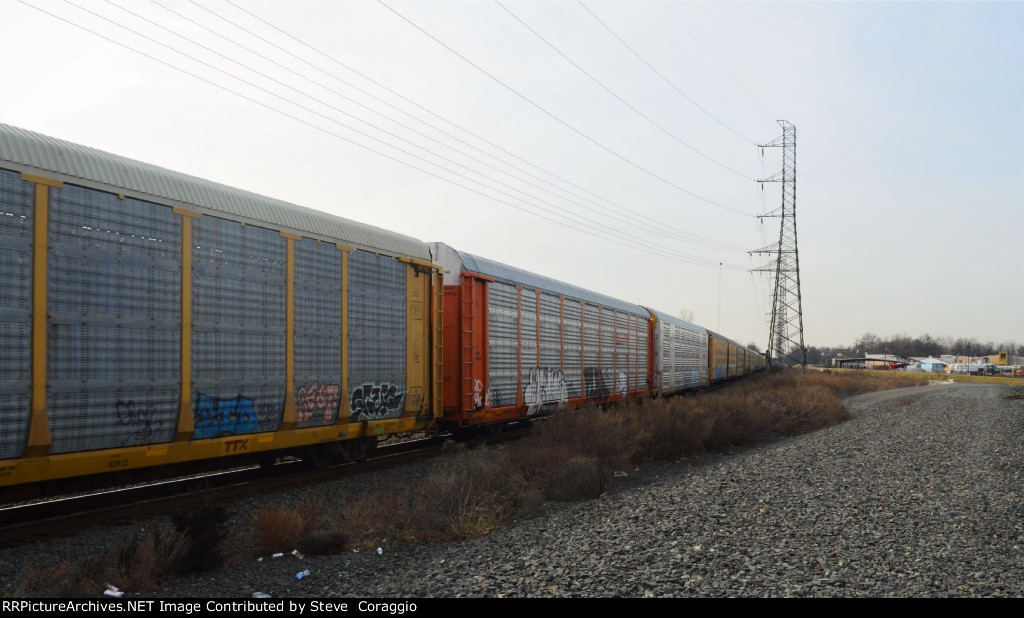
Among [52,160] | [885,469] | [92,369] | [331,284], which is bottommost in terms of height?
[885,469]

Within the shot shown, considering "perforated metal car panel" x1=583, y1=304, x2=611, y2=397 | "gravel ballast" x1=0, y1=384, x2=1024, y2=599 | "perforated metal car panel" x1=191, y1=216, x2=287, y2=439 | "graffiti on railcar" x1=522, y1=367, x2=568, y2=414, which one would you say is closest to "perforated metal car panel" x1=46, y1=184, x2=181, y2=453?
"perforated metal car panel" x1=191, y1=216, x2=287, y2=439

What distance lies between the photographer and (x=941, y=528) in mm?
7234

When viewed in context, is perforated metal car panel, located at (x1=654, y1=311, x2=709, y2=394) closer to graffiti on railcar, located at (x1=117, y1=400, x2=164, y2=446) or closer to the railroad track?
the railroad track

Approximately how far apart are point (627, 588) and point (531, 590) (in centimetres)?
76

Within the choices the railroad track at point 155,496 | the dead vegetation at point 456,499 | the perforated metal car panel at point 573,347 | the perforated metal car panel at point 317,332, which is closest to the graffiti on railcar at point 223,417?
the railroad track at point 155,496

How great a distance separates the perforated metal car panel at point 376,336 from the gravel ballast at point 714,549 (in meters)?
1.83

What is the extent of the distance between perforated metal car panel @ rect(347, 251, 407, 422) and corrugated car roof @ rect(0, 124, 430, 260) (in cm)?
57

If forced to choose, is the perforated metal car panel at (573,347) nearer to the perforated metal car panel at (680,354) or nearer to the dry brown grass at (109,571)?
the perforated metal car panel at (680,354)

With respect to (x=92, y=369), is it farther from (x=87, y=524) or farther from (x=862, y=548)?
(x=862, y=548)

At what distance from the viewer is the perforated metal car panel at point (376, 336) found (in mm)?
10609

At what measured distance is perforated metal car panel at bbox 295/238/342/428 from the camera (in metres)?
9.51
